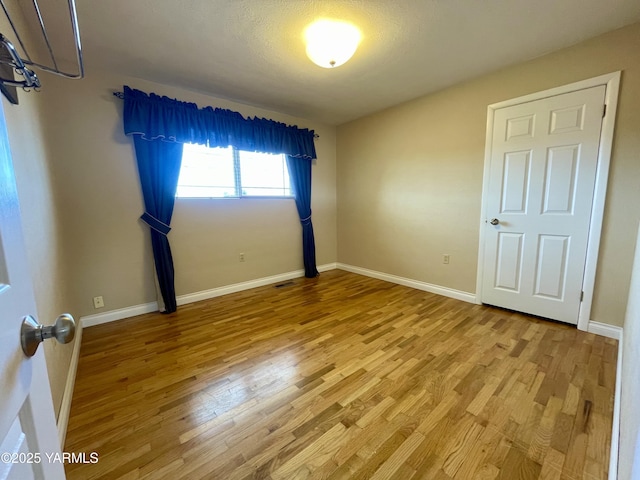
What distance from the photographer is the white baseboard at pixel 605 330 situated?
2142 millimetres

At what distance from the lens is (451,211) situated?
120 inches

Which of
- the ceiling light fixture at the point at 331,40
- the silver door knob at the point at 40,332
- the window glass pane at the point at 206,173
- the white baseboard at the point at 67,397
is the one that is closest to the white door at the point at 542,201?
the ceiling light fixture at the point at 331,40

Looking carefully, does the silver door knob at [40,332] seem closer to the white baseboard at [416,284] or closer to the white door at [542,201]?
the white door at [542,201]

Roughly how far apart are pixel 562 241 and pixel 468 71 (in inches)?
72.7

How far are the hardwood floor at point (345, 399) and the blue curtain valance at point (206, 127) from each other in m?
1.97

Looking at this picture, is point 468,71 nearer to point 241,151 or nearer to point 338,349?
point 241,151

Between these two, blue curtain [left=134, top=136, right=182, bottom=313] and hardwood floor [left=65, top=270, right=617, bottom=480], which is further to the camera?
blue curtain [left=134, top=136, right=182, bottom=313]

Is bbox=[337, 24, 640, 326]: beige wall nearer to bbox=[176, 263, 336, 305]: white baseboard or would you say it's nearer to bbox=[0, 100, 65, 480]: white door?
bbox=[176, 263, 336, 305]: white baseboard

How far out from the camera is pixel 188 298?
10.1 feet

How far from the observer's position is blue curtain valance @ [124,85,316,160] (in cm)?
255

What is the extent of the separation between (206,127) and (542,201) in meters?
3.55

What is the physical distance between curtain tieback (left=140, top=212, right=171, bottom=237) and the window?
0.39 m

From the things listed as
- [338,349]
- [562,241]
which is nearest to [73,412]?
[338,349]

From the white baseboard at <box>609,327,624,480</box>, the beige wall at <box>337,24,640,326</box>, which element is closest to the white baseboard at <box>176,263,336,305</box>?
the beige wall at <box>337,24,640,326</box>
